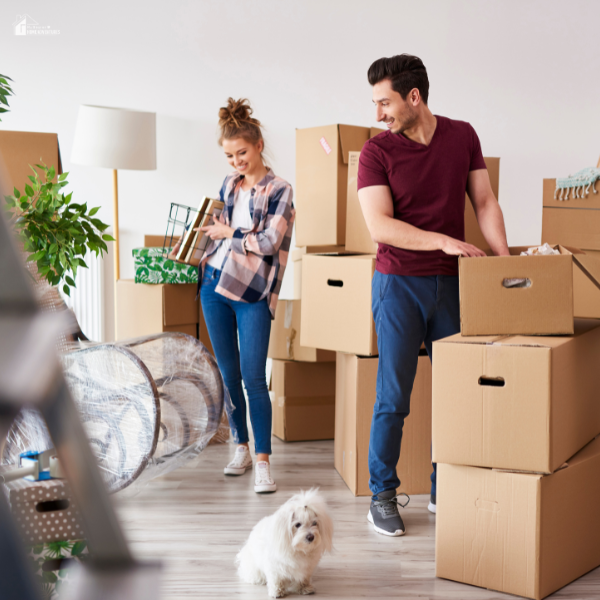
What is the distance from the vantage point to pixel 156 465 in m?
1.98

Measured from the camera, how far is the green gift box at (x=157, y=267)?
8.43ft

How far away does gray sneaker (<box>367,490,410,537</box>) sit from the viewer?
1799 mm

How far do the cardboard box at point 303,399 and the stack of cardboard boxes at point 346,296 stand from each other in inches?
14.0

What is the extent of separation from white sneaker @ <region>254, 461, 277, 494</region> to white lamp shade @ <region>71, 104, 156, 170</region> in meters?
1.56

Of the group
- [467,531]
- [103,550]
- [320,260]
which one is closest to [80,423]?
[103,550]

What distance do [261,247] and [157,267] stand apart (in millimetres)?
639

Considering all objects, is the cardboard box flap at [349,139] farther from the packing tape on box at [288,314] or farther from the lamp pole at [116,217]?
the lamp pole at [116,217]

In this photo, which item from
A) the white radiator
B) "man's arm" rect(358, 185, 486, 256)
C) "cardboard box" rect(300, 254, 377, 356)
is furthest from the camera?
the white radiator

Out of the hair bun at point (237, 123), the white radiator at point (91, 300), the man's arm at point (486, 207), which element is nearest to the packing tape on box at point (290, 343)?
the hair bun at point (237, 123)

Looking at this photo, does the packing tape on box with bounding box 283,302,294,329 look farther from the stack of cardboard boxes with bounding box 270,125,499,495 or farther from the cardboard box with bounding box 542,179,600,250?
the cardboard box with bounding box 542,179,600,250

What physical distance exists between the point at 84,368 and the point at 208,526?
608 mm

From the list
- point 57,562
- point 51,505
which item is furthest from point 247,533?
point 57,562

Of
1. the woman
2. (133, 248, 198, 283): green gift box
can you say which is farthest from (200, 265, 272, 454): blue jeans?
(133, 248, 198, 283): green gift box

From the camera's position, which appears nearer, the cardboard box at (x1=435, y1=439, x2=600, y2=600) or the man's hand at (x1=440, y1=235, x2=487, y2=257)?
the cardboard box at (x1=435, y1=439, x2=600, y2=600)
